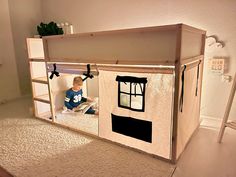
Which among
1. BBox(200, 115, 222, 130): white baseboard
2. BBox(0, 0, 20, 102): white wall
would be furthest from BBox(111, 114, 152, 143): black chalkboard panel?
BBox(0, 0, 20, 102): white wall

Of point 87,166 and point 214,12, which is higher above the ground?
point 214,12

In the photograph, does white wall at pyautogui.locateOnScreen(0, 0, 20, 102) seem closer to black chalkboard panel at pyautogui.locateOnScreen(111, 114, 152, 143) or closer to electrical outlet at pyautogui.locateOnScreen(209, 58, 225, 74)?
black chalkboard panel at pyautogui.locateOnScreen(111, 114, 152, 143)

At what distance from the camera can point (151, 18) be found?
246 cm

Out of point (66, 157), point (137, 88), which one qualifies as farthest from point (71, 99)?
point (137, 88)

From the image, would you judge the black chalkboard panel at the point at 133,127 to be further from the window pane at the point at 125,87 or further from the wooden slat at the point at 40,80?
the wooden slat at the point at 40,80

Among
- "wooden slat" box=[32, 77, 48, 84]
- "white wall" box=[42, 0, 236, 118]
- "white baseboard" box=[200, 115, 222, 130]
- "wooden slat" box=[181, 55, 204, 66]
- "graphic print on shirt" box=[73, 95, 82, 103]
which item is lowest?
"white baseboard" box=[200, 115, 222, 130]

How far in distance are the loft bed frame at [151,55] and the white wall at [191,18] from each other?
1.00 feet

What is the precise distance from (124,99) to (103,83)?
0.26m

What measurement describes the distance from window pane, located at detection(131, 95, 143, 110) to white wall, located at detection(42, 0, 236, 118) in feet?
3.71

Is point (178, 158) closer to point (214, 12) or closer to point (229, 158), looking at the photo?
point (229, 158)

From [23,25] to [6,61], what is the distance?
0.76 meters

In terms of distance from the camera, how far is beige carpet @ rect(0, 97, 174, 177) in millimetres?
1427

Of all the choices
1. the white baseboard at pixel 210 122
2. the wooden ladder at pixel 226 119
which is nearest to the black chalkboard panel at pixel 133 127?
the wooden ladder at pixel 226 119

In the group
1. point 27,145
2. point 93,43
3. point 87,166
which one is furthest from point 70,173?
point 93,43
